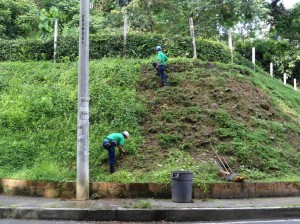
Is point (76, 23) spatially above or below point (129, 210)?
above

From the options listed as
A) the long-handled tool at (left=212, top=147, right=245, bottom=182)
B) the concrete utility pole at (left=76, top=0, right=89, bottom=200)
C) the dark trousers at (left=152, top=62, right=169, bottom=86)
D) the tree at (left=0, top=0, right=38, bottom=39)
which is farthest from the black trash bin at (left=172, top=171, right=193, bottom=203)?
the tree at (left=0, top=0, right=38, bottom=39)

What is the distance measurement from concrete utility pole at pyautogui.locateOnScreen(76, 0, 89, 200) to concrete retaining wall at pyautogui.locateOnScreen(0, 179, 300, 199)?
37 centimetres

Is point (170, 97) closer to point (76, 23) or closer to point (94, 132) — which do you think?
point (94, 132)

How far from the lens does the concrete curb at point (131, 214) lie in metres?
7.67

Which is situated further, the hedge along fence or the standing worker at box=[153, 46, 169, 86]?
the hedge along fence

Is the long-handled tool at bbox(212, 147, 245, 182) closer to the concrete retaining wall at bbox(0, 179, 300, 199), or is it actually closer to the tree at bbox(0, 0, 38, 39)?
the concrete retaining wall at bbox(0, 179, 300, 199)

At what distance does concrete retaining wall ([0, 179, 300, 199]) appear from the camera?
897cm

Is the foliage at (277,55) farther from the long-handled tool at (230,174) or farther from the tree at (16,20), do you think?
the long-handled tool at (230,174)

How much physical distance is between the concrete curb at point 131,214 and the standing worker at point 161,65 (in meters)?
6.58

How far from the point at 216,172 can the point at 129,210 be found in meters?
3.11

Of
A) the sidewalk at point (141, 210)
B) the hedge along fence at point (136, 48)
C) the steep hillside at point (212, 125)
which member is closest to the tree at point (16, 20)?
the hedge along fence at point (136, 48)

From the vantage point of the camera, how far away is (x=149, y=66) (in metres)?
15.0

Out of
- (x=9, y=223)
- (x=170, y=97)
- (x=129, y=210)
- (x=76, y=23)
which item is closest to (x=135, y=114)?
(x=170, y=97)

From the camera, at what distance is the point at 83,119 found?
8883 mm
